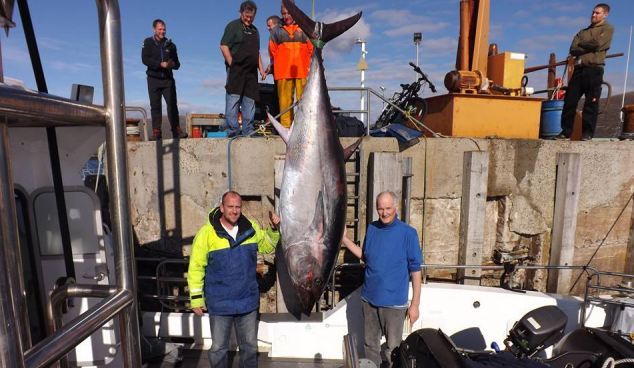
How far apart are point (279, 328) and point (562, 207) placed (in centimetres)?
471

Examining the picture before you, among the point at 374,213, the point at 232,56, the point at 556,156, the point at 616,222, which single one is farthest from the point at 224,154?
the point at 616,222

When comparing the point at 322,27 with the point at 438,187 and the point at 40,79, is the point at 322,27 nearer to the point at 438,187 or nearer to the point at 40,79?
the point at 40,79

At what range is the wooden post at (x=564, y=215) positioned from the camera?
585 cm

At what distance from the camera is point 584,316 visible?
379 cm

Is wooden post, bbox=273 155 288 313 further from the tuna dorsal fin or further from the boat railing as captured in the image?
the boat railing

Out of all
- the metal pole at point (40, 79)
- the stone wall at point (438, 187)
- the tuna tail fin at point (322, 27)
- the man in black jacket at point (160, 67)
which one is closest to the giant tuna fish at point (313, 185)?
the tuna tail fin at point (322, 27)

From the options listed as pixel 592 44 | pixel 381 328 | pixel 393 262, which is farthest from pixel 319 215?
pixel 592 44

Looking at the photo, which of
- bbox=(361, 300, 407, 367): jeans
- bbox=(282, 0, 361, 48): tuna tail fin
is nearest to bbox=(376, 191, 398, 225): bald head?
bbox=(361, 300, 407, 367): jeans

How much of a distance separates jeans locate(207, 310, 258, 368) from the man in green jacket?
21.0 ft

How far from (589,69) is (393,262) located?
5.62m

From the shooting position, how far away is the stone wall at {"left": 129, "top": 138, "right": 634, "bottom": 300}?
203 inches

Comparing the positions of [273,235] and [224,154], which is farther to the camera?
[224,154]

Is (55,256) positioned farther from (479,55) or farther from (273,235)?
(479,55)

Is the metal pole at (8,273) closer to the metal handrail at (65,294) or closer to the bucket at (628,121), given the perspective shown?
the metal handrail at (65,294)
